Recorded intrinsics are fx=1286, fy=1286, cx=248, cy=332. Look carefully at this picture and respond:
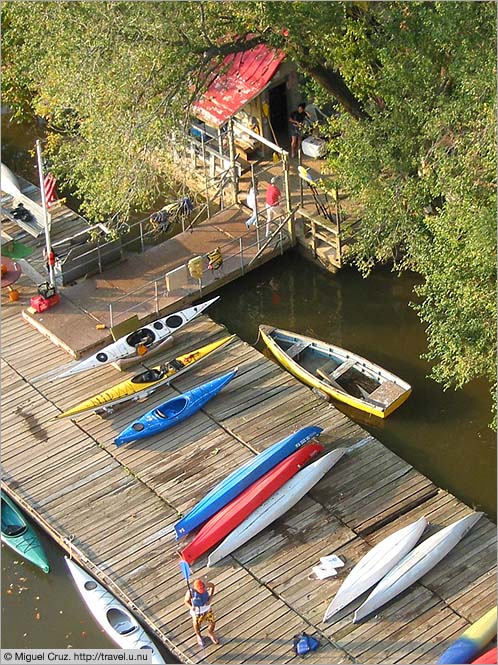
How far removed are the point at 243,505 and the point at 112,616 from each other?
11.1 ft

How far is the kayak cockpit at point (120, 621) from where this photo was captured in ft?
81.3

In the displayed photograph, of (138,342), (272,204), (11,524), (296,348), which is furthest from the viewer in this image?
(272,204)

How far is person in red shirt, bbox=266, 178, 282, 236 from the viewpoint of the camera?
3328 cm

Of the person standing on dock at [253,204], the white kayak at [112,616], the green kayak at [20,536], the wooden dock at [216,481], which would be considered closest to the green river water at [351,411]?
the green kayak at [20,536]

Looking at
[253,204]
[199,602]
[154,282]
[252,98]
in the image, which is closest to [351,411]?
[154,282]

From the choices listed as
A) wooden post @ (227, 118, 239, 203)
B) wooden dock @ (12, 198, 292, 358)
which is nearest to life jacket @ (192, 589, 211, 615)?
wooden dock @ (12, 198, 292, 358)

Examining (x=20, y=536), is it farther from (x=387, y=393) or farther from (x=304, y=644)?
(x=387, y=393)

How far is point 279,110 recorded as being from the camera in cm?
3709

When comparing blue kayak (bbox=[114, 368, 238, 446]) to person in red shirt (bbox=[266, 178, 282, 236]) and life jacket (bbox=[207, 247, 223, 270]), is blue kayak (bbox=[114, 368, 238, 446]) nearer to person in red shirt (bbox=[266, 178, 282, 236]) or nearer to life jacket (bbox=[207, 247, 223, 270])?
life jacket (bbox=[207, 247, 223, 270])

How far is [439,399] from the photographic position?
29891 mm

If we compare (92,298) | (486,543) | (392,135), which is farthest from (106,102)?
(486,543)

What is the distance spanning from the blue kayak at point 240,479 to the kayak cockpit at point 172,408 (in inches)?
88.1

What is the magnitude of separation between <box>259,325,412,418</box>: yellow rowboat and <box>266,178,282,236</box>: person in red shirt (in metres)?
3.42

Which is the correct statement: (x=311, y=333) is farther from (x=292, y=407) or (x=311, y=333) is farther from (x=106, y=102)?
(x=106, y=102)
